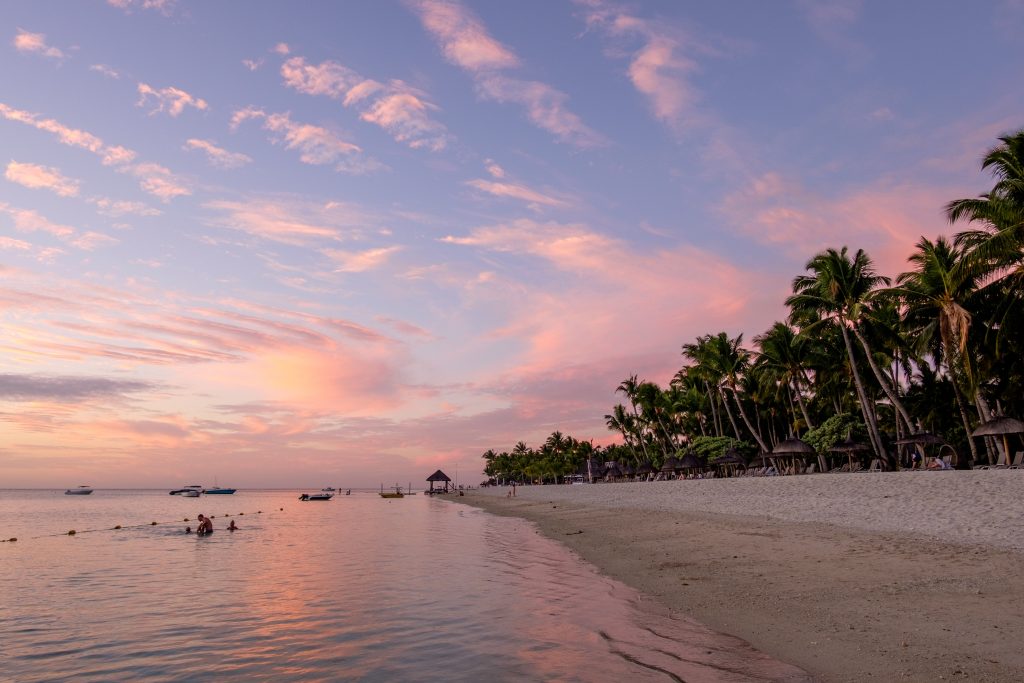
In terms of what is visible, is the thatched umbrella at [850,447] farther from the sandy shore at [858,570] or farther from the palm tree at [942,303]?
the sandy shore at [858,570]

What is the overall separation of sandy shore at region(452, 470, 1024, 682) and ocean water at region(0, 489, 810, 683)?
112 centimetres

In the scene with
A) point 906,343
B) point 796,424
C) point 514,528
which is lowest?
point 514,528

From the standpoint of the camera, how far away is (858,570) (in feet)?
44.7

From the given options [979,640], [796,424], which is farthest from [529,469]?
[979,640]

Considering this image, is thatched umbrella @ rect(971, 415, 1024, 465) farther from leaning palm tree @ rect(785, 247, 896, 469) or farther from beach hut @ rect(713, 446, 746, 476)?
beach hut @ rect(713, 446, 746, 476)

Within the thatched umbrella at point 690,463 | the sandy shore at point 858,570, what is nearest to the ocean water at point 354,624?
the sandy shore at point 858,570

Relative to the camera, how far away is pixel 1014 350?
31000 mm

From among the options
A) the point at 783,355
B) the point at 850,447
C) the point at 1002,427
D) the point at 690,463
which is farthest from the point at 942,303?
the point at 690,463

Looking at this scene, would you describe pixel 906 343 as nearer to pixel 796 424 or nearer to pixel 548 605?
pixel 796 424

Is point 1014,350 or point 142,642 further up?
point 1014,350

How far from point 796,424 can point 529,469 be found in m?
88.3

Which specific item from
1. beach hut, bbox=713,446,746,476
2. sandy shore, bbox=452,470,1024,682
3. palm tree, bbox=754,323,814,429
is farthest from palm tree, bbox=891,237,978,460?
beach hut, bbox=713,446,746,476

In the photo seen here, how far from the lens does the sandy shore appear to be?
857 centimetres

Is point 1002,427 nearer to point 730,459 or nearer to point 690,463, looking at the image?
point 730,459
